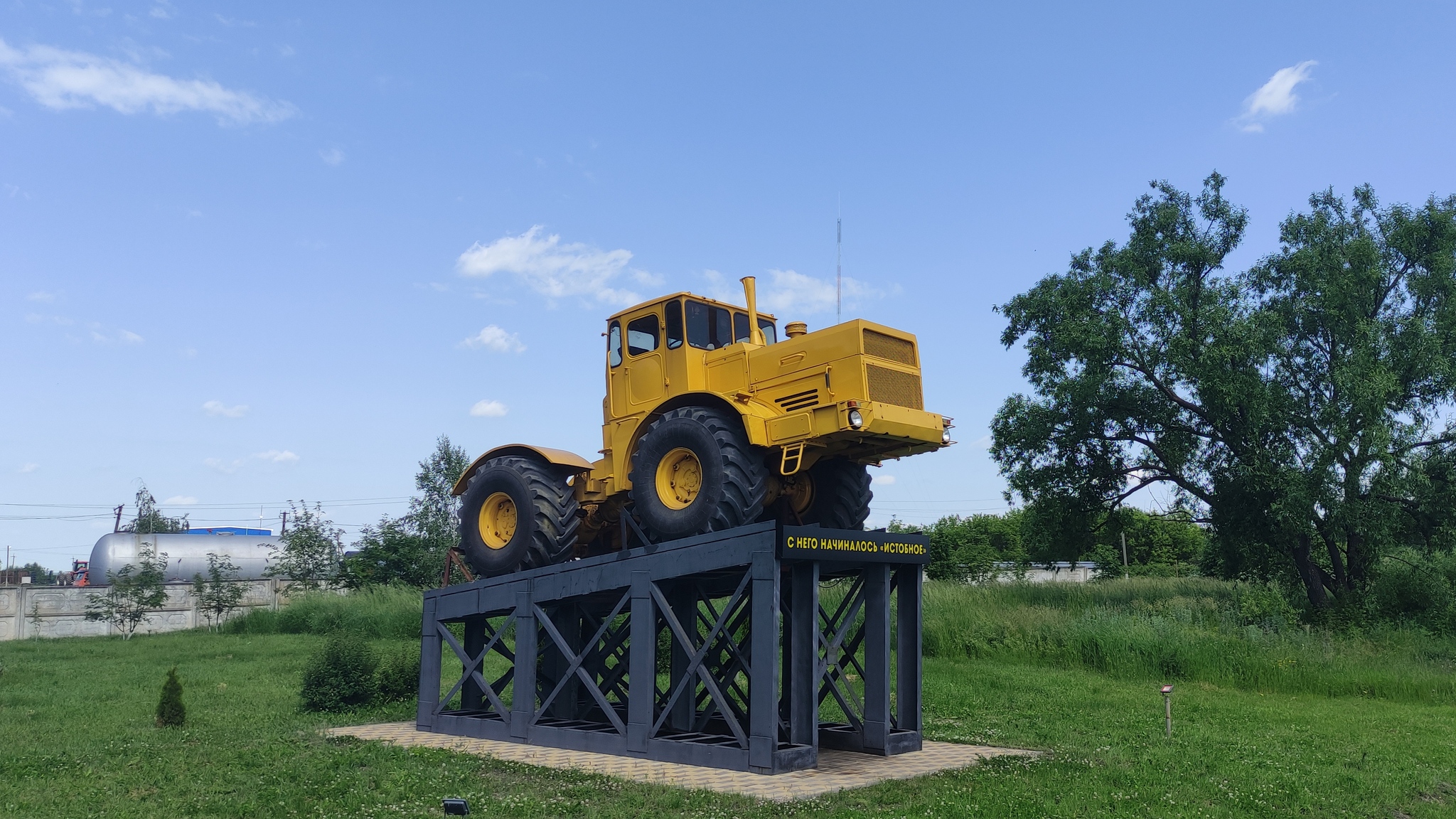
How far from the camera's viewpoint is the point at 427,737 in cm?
1422

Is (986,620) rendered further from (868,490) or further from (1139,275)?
(868,490)

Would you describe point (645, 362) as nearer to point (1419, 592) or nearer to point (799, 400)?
point (799, 400)

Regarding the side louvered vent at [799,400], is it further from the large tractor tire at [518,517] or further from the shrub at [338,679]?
the shrub at [338,679]

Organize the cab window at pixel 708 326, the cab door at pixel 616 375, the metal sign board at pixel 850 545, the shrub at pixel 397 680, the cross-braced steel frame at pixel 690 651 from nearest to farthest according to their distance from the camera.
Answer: the metal sign board at pixel 850 545, the cross-braced steel frame at pixel 690 651, the cab window at pixel 708 326, the cab door at pixel 616 375, the shrub at pixel 397 680

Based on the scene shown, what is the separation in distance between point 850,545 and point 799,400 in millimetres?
1606

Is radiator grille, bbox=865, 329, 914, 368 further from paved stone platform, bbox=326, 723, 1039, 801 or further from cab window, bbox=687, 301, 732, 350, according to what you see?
paved stone platform, bbox=326, 723, 1039, 801

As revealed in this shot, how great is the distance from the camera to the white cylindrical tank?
160 feet

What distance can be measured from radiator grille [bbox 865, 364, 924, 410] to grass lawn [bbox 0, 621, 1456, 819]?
3764 millimetres

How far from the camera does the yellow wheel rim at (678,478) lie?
1211cm

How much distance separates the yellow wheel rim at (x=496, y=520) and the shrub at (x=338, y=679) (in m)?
4.44

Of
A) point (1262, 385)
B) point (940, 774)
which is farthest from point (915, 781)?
point (1262, 385)

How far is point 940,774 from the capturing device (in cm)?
1096

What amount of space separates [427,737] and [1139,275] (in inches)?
904

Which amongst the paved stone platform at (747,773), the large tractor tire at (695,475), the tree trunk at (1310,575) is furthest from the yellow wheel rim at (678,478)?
the tree trunk at (1310,575)
